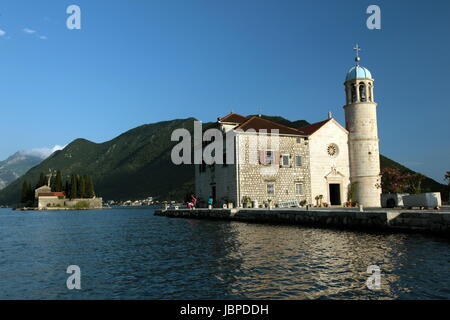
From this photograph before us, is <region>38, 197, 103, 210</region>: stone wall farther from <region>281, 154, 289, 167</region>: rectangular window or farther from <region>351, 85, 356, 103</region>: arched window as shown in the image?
<region>351, 85, 356, 103</region>: arched window

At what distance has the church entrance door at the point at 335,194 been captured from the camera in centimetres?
3922

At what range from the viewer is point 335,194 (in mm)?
39656

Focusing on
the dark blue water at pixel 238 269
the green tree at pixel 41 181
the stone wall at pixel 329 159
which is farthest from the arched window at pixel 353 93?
the green tree at pixel 41 181

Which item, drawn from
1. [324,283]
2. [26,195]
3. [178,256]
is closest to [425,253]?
[324,283]

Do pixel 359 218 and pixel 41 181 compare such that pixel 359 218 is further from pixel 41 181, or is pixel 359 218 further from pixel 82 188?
pixel 41 181

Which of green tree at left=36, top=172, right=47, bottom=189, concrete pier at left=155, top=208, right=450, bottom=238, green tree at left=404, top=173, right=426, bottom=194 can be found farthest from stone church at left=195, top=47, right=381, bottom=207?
green tree at left=36, top=172, right=47, bottom=189

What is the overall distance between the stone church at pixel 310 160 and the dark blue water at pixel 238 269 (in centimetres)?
1892

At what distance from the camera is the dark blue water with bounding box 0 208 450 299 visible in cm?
858

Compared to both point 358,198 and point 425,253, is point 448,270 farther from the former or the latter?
point 358,198

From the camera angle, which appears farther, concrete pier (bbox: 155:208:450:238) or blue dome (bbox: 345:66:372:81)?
blue dome (bbox: 345:66:372:81)

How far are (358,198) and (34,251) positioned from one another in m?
31.9

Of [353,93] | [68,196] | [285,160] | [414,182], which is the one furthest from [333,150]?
[68,196]

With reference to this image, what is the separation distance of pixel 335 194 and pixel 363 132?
7.46m

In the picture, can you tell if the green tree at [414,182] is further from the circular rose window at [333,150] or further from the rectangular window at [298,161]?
the rectangular window at [298,161]
